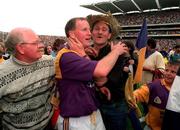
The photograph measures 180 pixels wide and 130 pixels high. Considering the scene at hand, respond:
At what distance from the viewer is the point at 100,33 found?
3.49 meters

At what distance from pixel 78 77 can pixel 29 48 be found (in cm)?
56

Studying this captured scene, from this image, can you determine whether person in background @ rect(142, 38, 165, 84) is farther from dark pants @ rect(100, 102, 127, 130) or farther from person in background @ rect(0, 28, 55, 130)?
person in background @ rect(0, 28, 55, 130)

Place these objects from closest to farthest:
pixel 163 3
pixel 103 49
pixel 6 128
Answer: pixel 6 128
pixel 103 49
pixel 163 3

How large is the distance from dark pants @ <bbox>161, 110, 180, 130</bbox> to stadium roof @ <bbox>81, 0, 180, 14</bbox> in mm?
37732

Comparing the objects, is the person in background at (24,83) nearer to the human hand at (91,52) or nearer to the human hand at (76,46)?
the human hand at (76,46)

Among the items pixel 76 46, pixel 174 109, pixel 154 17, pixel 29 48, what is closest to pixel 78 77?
pixel 76 46

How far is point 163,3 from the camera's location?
40.3 meters

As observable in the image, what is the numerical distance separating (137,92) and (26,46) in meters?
1.64

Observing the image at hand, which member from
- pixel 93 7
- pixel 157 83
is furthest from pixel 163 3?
pixel 157 83

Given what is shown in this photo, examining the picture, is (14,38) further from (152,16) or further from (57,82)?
(152,16)

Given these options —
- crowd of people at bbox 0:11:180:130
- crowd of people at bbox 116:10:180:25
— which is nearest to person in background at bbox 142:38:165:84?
crowd of people at bbox 0:11:180:130

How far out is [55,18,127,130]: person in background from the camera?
2.68 m

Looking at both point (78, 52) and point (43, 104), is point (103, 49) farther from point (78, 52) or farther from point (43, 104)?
point (43, 104)

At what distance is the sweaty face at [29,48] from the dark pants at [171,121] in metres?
1.44
